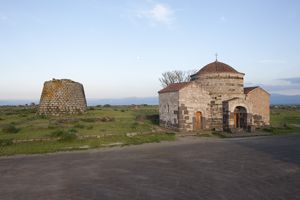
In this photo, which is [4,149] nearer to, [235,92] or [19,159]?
[19,159]

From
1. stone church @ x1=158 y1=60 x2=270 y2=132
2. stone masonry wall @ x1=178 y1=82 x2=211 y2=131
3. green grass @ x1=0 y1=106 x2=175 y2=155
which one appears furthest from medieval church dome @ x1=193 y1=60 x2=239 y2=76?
green grass @ x1=0 y1=106 x2=175 y2=155

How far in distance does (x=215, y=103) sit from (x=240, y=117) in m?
2.97

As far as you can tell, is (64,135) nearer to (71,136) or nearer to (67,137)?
(67,137)

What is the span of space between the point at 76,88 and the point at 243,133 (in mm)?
20990

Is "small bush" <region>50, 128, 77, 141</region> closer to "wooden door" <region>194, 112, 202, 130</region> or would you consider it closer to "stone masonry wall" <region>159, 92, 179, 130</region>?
"stone masonry wall" <region>159, 92, 179, 130</region>

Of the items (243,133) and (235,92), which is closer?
(243,133)

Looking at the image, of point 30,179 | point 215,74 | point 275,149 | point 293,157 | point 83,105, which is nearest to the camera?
point 30,179

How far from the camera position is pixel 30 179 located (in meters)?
11.8

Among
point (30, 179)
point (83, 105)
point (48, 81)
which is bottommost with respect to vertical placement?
point (30, 179)

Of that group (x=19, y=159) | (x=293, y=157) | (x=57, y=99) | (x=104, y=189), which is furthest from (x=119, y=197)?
(x=57, y=99)

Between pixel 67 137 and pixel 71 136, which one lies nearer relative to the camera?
pixel 67 137

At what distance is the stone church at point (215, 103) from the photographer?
1037 inches

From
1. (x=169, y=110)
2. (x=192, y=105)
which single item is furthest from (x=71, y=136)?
(x=192, y=105)

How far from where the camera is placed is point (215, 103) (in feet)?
91.5
